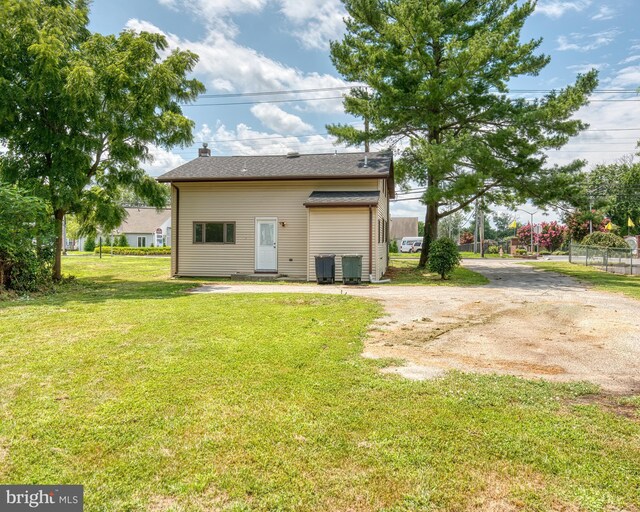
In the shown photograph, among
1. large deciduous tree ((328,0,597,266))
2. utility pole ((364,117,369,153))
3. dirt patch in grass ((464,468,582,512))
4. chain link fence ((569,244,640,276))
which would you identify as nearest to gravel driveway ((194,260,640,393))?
dirt patch in grass ((464,468,582,512))

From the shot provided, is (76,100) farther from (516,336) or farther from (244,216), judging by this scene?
(516,336)

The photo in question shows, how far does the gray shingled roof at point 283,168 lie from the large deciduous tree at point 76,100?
249 cm

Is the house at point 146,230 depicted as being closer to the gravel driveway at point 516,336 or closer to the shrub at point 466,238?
the shrub at point 466,238

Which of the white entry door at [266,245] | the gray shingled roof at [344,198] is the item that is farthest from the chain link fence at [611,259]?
the white entry door at [266,245]

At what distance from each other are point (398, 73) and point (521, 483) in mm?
16350

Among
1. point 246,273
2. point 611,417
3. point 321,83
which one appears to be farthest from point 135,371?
point 321,83

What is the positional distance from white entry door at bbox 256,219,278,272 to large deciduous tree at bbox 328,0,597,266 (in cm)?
631

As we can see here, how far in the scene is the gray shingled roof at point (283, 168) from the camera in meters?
14.8

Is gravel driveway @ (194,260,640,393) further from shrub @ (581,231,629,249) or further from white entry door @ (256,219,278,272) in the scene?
shrub @ (581,231,629,249)

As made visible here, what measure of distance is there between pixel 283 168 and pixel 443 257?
278 inches

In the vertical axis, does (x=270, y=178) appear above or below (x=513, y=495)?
above

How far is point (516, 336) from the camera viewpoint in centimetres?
584

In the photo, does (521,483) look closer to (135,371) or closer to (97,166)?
(135,371)

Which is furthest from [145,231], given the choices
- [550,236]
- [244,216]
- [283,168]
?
[550,236]
